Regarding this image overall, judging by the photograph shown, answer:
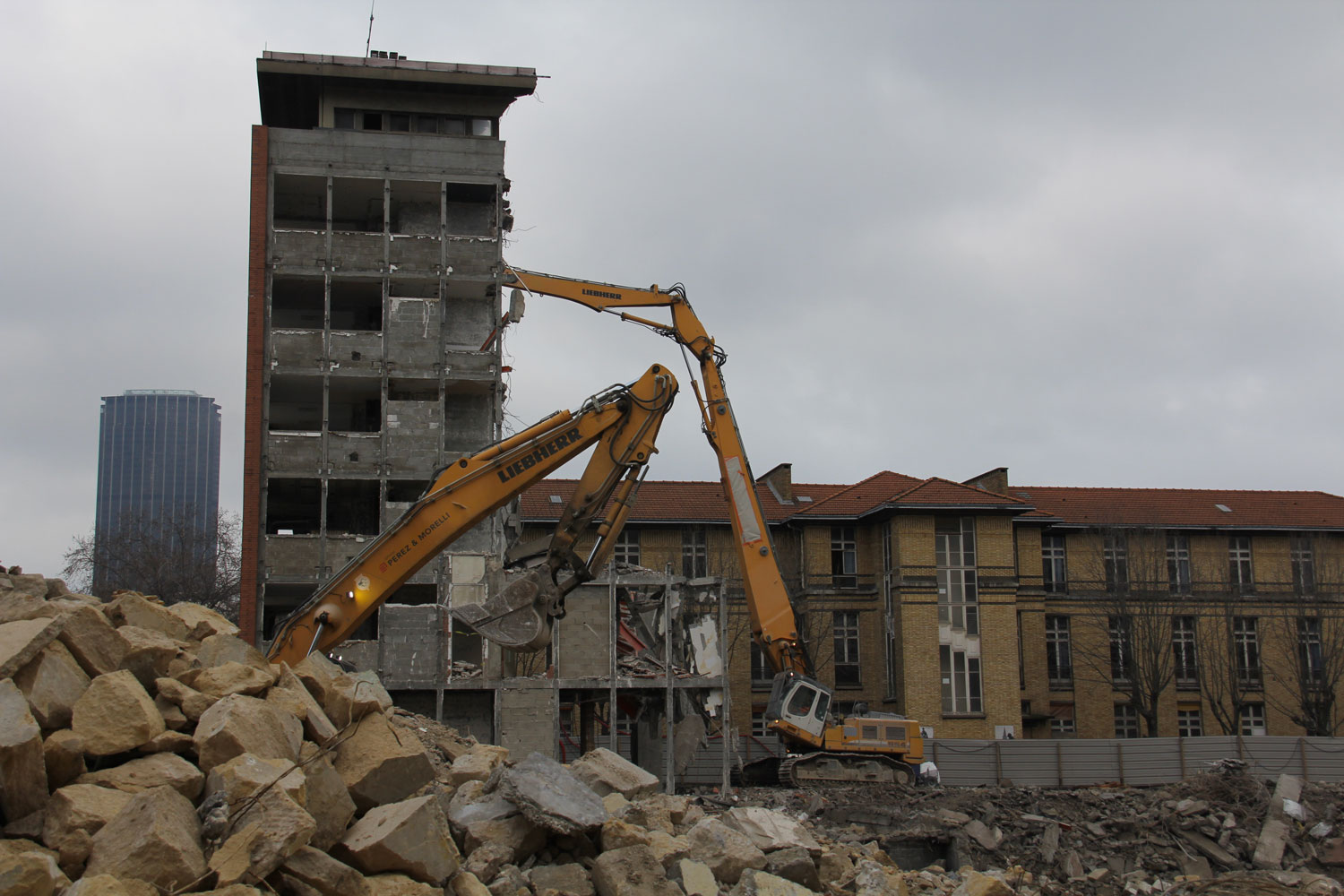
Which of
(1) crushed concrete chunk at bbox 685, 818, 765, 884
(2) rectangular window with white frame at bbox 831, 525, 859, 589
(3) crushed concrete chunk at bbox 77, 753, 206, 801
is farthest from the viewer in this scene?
(2) rectangular window with white frame at bbox 831, 525, 859, 589

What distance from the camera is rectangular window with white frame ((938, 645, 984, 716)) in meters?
45.6

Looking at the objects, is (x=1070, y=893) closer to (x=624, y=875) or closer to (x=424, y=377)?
(x=624, y=875)

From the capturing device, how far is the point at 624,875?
33.7 feet

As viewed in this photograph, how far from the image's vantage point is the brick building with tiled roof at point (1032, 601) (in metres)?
46.3

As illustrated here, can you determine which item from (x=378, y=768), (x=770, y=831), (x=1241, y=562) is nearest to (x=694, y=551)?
(x=1241, y=562)

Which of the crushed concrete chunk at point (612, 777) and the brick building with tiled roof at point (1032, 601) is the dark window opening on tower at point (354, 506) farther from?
the crushed concrete chunk at point (612, 777)

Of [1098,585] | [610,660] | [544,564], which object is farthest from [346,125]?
[1098,585]

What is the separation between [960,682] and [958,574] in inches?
160

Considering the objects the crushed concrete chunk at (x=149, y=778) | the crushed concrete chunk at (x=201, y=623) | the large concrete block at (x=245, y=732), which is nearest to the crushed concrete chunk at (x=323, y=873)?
the crushed concrete chunk at (x=149, y=778)

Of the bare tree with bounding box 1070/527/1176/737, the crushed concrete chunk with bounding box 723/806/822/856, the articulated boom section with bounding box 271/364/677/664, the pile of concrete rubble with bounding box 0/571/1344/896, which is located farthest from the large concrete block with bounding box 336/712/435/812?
the bare tree with bounding box 1070/527/1176/737

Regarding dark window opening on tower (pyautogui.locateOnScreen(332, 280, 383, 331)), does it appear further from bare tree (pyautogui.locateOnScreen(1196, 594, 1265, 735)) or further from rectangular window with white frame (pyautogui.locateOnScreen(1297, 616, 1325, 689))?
rectangular window with white frame (pyautogui.locateOnScreen(1297, 616, 1325, 689))

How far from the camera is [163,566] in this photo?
4566 cm

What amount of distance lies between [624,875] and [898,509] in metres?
38.3

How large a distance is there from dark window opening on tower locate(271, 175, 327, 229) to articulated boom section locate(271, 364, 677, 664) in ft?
65.7
